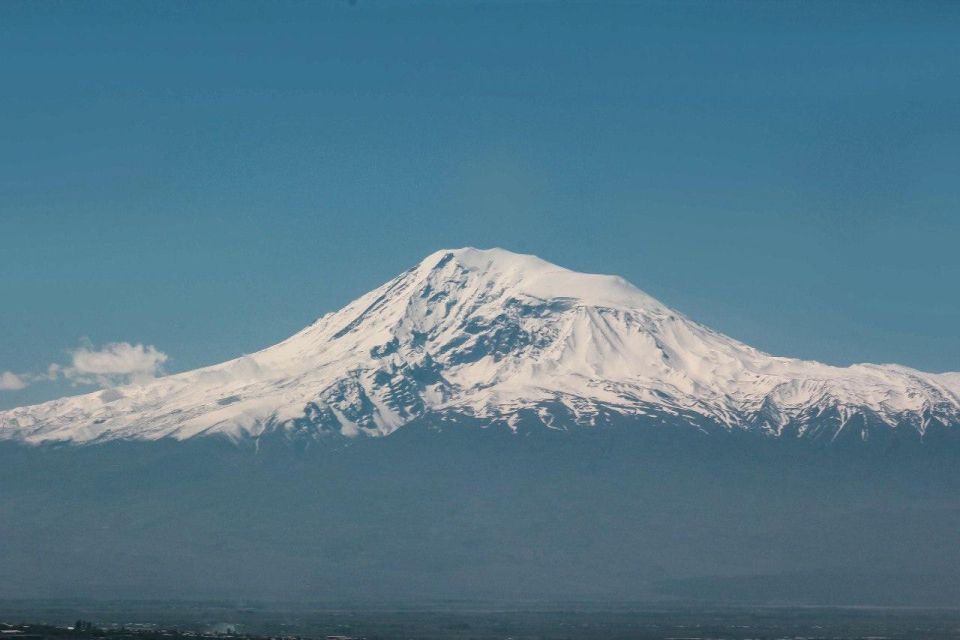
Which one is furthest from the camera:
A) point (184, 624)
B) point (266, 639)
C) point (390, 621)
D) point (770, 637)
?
point (390, 621)

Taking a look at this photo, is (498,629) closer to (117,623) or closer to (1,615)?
(117,623)

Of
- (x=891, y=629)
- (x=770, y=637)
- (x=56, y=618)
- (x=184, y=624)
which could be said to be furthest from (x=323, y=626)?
(x=891, y=629)

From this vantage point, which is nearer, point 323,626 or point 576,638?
point 576,638

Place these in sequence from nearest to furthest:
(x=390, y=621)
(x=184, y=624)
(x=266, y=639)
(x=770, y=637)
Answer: (x=266, y=639), (x=770, y=637), (x=184, y=624), (x=390, y=621)

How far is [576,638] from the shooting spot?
169 meters

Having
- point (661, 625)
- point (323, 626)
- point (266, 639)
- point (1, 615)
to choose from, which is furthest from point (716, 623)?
point (1, 615)

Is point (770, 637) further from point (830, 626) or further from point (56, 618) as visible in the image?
point (56, 618)

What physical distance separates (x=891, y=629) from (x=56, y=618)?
77563 millimetres

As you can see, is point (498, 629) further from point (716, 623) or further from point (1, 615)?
point (1, 615)

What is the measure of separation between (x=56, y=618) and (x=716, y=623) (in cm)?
6331

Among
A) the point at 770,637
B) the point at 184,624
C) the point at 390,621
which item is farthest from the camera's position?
the point at 390,621

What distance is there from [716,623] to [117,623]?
58.3m

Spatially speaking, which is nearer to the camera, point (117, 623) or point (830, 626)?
point (117, 623)

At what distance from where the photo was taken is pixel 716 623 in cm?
19850
